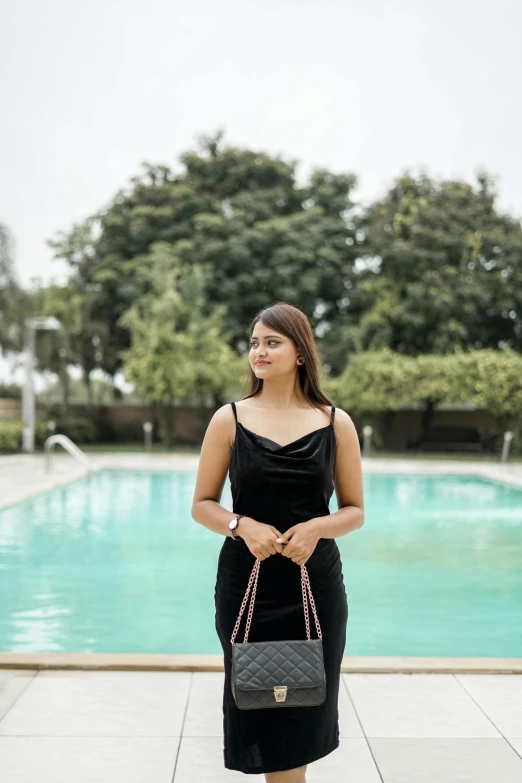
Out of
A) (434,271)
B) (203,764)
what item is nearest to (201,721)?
(203,764)

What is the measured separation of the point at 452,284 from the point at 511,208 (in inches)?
130

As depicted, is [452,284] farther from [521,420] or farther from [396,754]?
[396,754]

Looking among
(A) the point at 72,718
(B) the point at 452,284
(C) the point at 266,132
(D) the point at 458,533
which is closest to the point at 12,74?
(C) the point at 266,132

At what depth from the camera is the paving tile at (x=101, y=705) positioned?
3.17 metres

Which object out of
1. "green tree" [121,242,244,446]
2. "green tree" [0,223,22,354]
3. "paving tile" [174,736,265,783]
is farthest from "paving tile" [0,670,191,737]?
"green tree" [121,242,244,446]

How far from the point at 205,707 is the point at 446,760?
98 cm

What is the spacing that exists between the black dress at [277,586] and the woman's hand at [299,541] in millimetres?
57

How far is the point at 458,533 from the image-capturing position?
1001 cm

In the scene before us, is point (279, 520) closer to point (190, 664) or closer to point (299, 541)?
point (299, 541)

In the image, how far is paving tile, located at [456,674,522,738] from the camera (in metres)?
3.27

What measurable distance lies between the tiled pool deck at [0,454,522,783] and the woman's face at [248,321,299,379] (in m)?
1.43

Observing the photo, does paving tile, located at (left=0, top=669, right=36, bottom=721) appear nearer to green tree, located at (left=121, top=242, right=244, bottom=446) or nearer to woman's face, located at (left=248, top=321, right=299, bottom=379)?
woman's face, located at (left=248, top=321, right=299, bottom=379)

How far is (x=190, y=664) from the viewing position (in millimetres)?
3910

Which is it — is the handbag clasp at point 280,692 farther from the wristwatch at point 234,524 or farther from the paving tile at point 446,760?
the paving tile at point 446,760
